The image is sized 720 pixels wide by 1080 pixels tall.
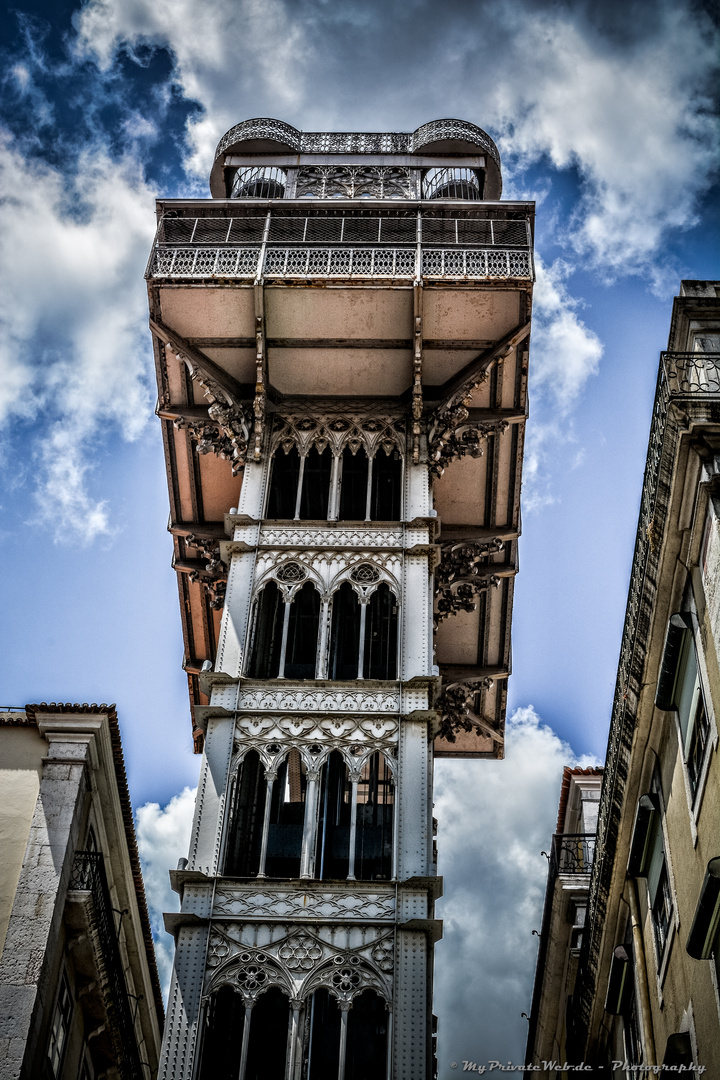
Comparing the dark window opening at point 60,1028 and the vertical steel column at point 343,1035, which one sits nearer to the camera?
the dark window opening at point 60,1028

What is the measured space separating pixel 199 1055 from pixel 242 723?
5665mm

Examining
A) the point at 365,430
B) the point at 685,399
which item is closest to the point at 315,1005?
the point at 685,399

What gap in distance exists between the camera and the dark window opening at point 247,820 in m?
20.6

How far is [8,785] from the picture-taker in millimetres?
18203

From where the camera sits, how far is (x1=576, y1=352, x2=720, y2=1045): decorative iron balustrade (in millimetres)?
14539

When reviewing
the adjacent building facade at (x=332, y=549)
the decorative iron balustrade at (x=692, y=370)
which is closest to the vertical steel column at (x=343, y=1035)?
the adjacent building facade at (x=332, y=549)

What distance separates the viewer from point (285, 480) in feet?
90.5

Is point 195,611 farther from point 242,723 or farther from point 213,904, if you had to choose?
point 213,904

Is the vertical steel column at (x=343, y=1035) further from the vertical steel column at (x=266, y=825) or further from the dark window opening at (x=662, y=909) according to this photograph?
the dark window opening at (x=662, y=909)

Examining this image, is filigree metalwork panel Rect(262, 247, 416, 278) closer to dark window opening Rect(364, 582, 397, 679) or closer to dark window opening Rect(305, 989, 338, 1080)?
dark window opening Rect(364, 582, 397, 679)

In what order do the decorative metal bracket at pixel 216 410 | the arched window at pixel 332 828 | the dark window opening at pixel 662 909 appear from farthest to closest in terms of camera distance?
the decorative metal bracket at pixel 216 410 < the arched window at pixel 332 828 < the dark window opening at pixel 662 909

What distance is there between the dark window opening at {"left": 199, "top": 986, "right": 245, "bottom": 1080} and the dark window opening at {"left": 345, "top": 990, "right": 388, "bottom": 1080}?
5.02 feet

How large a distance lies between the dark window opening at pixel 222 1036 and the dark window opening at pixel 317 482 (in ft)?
36.7

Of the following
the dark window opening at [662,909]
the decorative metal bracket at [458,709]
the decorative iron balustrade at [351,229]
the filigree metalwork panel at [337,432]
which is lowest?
the dark window opening at [662,909]
